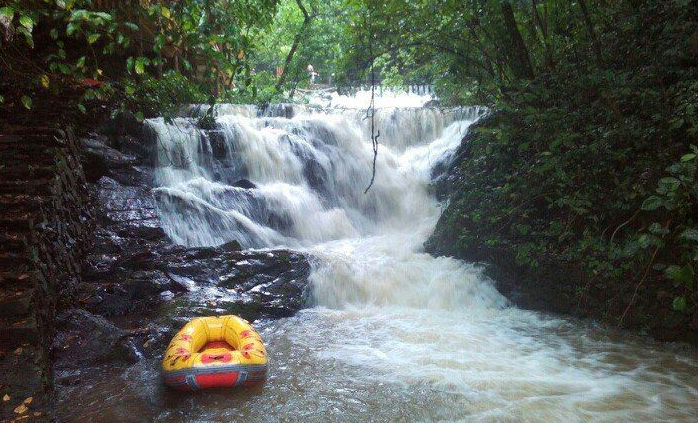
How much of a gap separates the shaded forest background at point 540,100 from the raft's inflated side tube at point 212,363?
2.25 meters

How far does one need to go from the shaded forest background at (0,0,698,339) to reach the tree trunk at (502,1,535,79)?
0.8 inches

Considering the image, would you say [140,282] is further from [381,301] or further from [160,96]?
[160,96]

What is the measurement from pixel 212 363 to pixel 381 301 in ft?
9.43

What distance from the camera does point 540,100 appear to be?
20.9ft

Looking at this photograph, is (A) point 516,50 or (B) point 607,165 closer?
(B) point 607,165

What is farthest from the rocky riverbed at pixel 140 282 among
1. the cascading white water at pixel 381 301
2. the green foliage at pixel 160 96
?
the green foliage at pixel 160 96

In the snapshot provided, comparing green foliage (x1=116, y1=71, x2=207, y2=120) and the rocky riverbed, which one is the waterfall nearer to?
green foliage (x1=116, y1=71, x2=207, y2=120)

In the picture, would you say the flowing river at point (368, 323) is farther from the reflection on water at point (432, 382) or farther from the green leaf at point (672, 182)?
the green leaf at point (672, 182)

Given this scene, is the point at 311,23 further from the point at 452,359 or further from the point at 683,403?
the point at 683,403

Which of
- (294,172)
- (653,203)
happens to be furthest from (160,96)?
(653,203)

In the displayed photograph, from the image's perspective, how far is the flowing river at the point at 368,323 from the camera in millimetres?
3482

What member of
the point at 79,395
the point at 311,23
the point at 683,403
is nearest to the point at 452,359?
the point at 683,403

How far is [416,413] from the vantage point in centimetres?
338

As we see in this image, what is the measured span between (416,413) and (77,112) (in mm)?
6283
